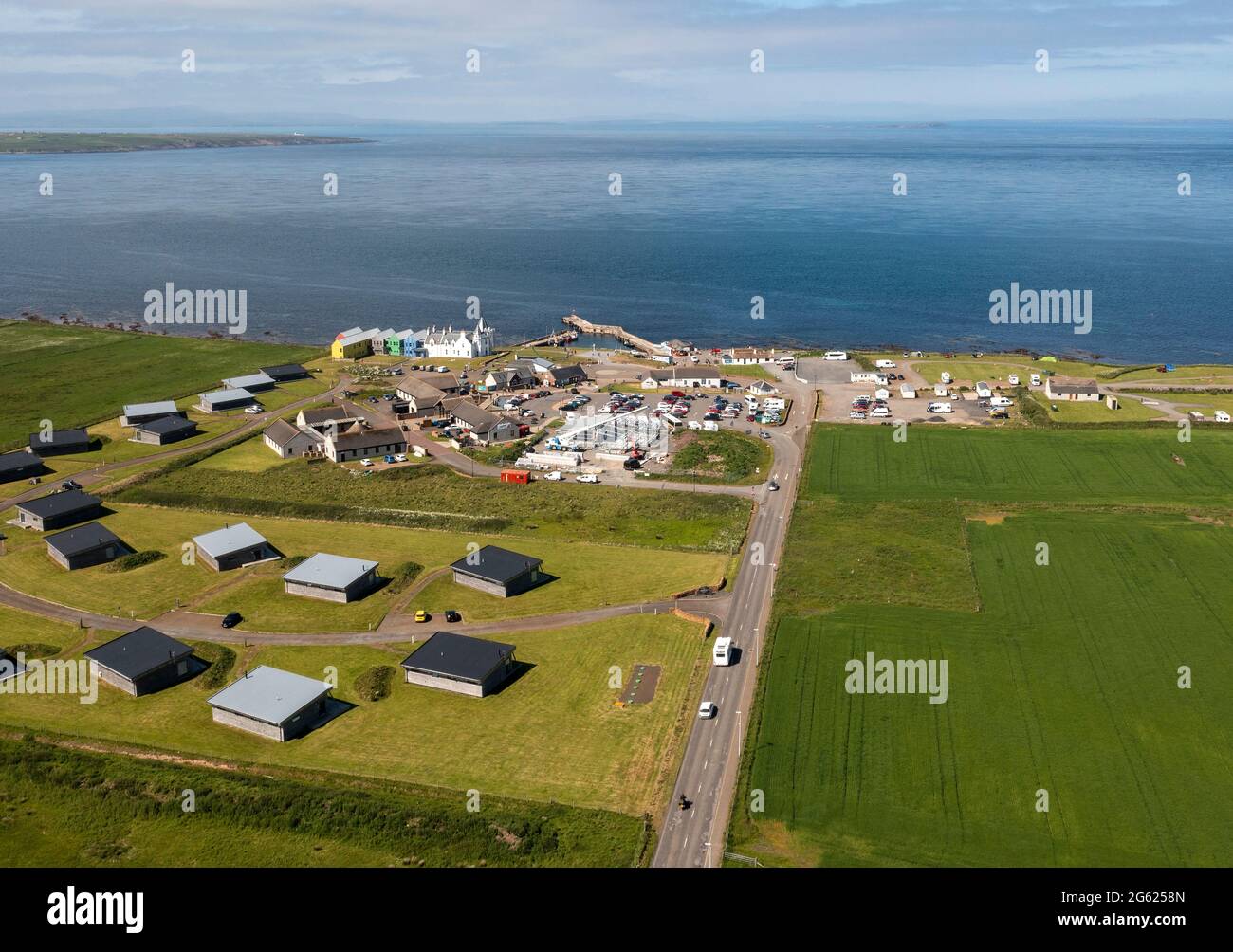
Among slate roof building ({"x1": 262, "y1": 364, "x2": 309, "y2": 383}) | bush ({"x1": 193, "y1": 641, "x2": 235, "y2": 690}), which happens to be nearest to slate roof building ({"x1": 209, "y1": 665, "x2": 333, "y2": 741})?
bush ({"x1": 193, "y1": 641, "x2": 235, "y2": 690})

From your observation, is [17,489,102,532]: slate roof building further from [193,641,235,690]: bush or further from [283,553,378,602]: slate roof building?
[193,641,235,690]: bush

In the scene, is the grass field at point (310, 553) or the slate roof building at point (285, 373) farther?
the slate roof building at point (285, 373)

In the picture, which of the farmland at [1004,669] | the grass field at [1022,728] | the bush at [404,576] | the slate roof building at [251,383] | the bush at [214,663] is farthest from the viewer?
the slate roof building at [251,383]

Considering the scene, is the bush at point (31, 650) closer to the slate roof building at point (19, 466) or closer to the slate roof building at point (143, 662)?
the slate roof building at point (143, 662)

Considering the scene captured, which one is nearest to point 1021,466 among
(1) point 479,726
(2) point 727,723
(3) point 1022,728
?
(3) point 1022,728

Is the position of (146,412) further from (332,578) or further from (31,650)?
(332,578)

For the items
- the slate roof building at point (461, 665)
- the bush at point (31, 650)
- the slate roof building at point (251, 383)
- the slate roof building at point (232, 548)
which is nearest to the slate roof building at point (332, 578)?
the slate roof building at point (232, 548)

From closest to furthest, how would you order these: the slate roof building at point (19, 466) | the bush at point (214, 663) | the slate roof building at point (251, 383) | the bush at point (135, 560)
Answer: the bush at point (214, 663), the bush at point (135, 560), the slate roof building at point (19, 466), the slate roof building at point (251, 383)
